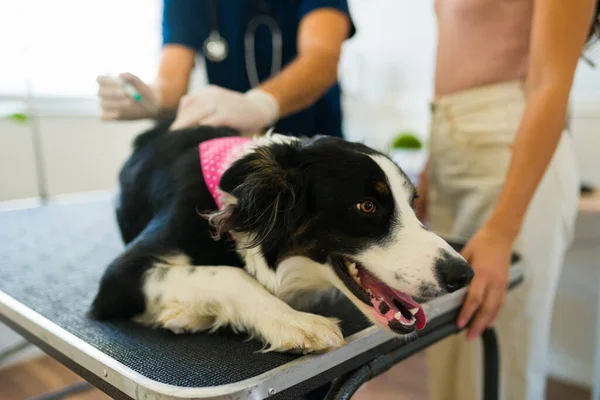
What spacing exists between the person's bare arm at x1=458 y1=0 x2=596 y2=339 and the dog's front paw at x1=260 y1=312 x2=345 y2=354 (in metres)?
0.38

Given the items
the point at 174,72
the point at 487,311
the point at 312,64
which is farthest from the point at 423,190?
the point at 174,72

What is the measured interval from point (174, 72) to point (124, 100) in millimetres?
342

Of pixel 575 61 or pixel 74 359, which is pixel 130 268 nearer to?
pixel 74 359

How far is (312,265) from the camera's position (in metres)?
0.85

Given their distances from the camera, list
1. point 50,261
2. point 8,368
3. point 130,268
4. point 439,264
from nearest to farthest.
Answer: point 439,264 → point 130,268 → point 50,261 → point 8,368

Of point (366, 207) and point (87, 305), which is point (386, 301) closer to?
point (366, 207)

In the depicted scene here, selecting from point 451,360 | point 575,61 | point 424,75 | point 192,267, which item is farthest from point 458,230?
point 424,75

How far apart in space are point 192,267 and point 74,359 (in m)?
Answer: 0.22

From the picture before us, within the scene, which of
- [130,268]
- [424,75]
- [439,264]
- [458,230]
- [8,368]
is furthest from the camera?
[424,75]

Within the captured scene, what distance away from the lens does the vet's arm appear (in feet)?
3.26

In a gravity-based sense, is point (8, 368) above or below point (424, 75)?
below

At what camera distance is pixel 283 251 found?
2.78 ft

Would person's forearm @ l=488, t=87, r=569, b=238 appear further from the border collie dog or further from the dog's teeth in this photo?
the dog's teeth

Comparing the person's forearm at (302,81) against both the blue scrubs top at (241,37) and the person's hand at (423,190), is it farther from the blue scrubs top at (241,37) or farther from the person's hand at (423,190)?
the person's hand at (423,190)
